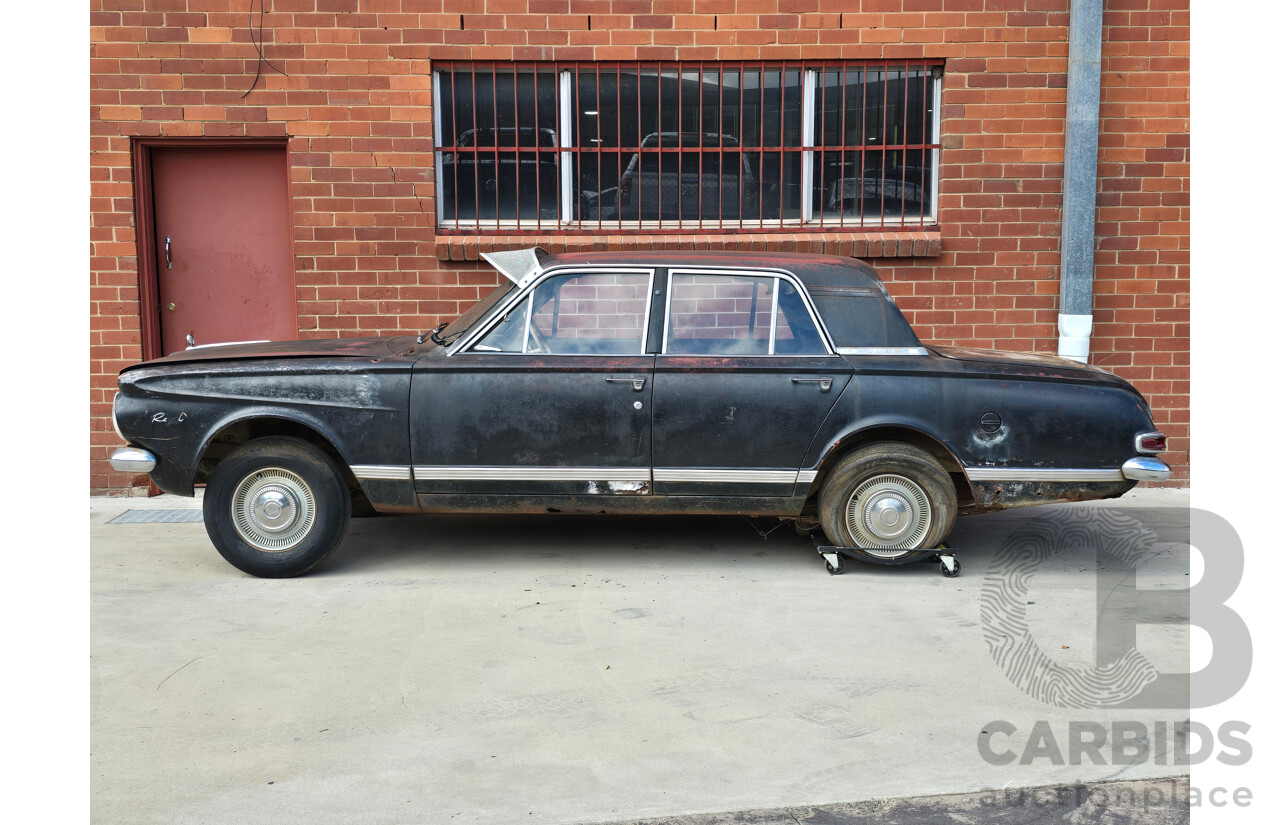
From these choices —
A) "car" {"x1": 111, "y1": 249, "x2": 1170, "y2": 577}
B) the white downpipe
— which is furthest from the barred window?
"car" {"x1": 111, "y1": 249, "x2": 1170, "y2": 577}

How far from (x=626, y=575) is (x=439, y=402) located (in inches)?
52.3

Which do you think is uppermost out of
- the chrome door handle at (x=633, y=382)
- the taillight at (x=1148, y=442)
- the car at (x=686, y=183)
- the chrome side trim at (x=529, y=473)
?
the car at (x=686, y=183)

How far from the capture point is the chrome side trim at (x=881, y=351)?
546 centimetres

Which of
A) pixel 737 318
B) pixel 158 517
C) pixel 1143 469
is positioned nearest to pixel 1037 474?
pixel 1143 469

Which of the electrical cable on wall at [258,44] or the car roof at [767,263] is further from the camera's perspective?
the electrical cable on wall at [258,44]

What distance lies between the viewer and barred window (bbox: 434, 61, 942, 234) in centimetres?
763

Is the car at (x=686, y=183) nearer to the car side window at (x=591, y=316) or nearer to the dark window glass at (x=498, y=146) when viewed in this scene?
the dark window glass at (x=498, y=146)

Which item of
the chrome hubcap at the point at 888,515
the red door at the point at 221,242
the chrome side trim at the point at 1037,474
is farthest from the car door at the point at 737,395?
the red door at the point at 221,242

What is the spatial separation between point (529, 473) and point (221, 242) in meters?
3.63

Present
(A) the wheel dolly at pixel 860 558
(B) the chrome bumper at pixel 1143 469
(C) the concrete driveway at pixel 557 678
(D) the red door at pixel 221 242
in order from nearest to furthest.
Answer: (C) the concrete driveway at pixel 557 678, (B) the chrome bumper at pixel 1143 469, (A) the wheel dolly at pixel 860 558, (D) the red door at pixel 221 242

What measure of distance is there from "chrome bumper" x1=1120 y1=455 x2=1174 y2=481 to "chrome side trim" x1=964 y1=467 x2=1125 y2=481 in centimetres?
4

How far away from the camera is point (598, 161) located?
774 centimetres

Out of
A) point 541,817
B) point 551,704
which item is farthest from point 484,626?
point 541,817

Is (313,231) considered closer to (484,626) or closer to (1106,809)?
(484,626)
